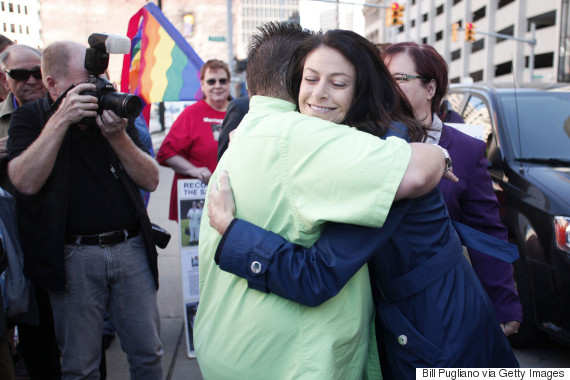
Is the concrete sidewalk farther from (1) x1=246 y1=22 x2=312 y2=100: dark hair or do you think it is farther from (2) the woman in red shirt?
(1) x1=246 y1=22 x2=312 y2=100: dark hair

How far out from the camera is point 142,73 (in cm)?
458

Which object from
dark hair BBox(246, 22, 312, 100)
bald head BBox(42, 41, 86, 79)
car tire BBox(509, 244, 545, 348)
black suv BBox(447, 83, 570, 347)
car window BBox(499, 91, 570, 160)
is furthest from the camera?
car window BBox(499, 91, 570, 160)

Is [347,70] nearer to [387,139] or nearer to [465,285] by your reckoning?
[387,139]

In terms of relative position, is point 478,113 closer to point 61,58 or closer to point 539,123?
point 539,123

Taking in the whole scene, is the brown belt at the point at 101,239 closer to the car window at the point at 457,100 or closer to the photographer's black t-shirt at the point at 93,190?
the photographer's black t-shirt at the point at 93,190

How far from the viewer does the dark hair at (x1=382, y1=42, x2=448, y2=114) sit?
2.38 metres

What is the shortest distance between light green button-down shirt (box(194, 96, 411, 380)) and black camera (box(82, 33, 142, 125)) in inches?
36.7

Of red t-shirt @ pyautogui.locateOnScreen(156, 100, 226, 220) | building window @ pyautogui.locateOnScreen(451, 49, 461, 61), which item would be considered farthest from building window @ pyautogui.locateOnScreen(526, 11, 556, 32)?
red t-shirt @ pyautogui.locateOnScreen(156, 100, 226, 220)

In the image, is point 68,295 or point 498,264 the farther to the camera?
point 68,295

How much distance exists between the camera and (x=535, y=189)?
3.28m

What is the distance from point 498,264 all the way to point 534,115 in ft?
7.54

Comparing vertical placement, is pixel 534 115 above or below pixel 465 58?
below

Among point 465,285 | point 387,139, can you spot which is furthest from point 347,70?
point 465,285

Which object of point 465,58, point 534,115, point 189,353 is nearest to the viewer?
point 189,353
